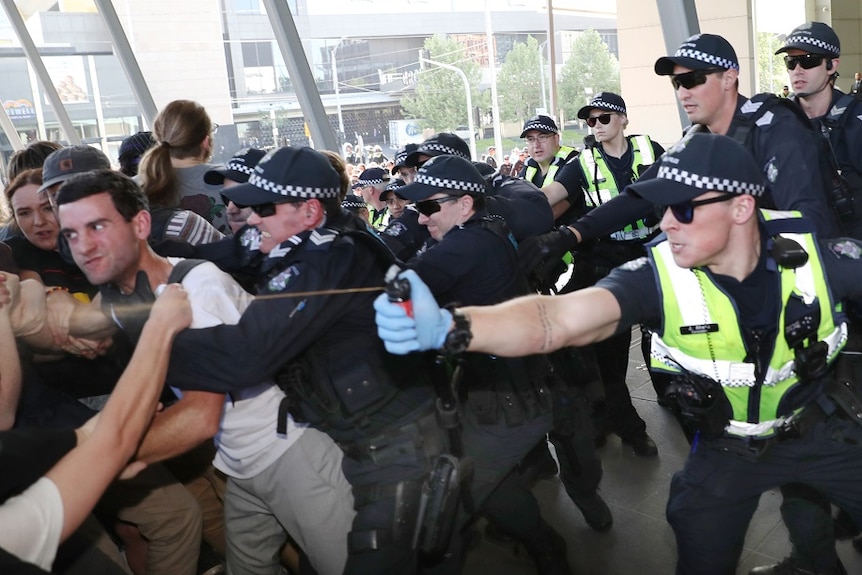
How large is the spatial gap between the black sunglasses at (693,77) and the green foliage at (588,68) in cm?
358

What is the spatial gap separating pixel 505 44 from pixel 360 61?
1406 millimetres

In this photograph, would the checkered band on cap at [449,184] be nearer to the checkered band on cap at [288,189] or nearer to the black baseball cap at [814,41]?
the checkered band on cap at [288,189]

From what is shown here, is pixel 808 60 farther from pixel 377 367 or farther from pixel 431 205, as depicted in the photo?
pixel 377 367

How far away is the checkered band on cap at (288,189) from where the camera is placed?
1.95 metres

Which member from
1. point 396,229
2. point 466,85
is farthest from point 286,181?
point 466,85

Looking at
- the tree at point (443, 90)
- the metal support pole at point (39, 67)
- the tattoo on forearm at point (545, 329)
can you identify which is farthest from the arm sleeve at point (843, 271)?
the metal support pole at point (39, 67)

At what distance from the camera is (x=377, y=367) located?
75.4 inches

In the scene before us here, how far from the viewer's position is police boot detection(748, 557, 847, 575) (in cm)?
223

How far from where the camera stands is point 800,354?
1.83 m

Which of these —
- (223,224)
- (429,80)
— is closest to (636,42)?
(429,80)

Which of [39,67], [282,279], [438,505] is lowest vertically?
[438,505]

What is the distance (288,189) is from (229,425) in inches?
24.1

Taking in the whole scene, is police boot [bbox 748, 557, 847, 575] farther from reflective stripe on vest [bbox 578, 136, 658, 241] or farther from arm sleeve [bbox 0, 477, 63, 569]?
arm sleeve [bbox 0, 477, 63, 569]

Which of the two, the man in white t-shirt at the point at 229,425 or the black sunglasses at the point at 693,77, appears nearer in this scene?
the man in white t-shirt at the point at 229,425
